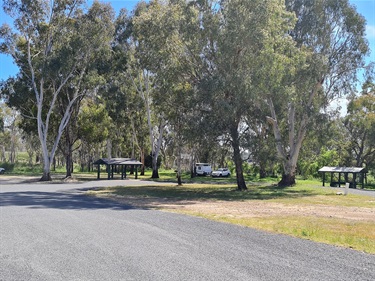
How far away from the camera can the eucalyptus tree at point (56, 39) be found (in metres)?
38.1

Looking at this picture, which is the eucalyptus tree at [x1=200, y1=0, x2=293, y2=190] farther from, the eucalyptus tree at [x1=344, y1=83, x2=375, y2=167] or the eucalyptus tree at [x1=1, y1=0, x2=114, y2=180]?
the eucalyptus tree at [x1=344, y1=83, x2=375, y2=167]

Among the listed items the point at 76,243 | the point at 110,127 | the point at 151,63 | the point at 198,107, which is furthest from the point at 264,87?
the point at 110,127

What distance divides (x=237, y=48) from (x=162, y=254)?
Answer: 19.1 metres

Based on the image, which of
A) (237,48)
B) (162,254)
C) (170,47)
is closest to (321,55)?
(237,48)

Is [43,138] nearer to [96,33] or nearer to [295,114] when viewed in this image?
[96,33]

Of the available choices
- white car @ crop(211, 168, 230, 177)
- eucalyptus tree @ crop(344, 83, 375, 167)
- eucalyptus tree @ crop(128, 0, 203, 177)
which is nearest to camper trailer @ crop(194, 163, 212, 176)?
white car @ crop(211, 168, 230, 177)

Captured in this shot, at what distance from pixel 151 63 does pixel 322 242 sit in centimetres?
2017

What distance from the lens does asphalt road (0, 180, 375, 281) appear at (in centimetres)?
666

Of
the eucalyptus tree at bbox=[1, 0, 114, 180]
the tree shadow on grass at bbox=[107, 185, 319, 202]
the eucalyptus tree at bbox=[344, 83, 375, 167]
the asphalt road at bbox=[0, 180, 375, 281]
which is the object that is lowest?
the tree shadow on grass at bbox=[107, 185, 319, 202]

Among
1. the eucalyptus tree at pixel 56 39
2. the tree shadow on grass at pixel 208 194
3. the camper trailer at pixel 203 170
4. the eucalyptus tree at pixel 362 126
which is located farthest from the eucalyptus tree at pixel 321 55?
the camper trailer at pixel 203 170

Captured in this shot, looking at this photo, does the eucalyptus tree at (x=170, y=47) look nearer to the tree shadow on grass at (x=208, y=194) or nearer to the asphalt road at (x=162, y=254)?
the tree shadow on grass at (x=208, y=194)

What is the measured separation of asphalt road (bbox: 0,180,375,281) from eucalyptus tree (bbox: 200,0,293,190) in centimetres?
1320

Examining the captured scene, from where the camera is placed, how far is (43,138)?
4188cm

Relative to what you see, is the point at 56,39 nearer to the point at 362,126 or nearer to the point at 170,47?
the point at 170,47
